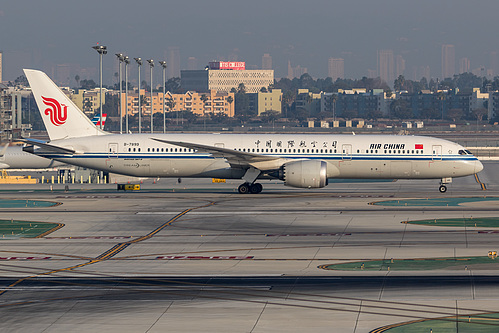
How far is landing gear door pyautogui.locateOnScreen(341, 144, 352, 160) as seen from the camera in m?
58.2

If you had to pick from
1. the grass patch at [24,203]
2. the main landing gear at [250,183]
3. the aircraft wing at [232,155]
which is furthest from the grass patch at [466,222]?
the grass patch at [24,203]

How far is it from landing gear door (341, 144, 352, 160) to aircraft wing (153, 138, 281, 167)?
477cm

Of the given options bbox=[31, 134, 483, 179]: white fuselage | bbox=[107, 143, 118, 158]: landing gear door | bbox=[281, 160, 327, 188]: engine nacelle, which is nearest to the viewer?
bbox=[281, 160, 327, 188]: engine nacelle

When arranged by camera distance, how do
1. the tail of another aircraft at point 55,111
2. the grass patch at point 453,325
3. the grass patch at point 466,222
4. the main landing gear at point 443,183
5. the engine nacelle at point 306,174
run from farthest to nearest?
1. the tail of another aircraft at point 55,111
2. the main landing gear at point 443,183
3. the engine nacelle at point 306,174
4. the grass patch at point 466,222
5. the grass patch at point 453,325

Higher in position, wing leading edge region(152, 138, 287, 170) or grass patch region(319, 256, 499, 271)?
wing leading edge region(152, 138, 287, 170)

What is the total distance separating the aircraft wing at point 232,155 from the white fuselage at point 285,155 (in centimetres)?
46

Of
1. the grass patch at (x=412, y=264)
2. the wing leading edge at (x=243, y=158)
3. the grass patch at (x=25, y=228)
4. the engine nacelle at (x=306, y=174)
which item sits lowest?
the grass patch at (x=412, y=264)

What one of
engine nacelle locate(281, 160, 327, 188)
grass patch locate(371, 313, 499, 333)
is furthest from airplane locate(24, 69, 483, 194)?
grass patch locate(371, 313, 499, 333)

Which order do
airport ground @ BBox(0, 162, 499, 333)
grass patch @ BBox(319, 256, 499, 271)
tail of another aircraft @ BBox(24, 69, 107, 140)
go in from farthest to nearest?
tail of another aircraft @ BBox(24, 69, 107, 140)
grass patch @ BBox(319, 256, 499, 271)
airport ground @ BBox(0, 162, 499, 333)

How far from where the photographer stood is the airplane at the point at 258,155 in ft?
191

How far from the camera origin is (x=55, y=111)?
6097cm

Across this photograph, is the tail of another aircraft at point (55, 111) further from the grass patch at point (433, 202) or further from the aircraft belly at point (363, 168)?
the grass patch at point (433, 202)

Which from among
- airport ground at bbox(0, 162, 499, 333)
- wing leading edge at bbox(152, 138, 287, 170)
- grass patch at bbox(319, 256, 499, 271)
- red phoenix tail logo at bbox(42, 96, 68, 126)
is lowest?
grass patch at bbox(319, 256, 499, 271)

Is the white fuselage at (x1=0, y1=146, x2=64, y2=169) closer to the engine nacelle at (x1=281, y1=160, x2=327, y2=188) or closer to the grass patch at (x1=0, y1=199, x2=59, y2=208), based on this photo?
the grass patch at (x1=0, y1=199, x2=59, y2=208)
